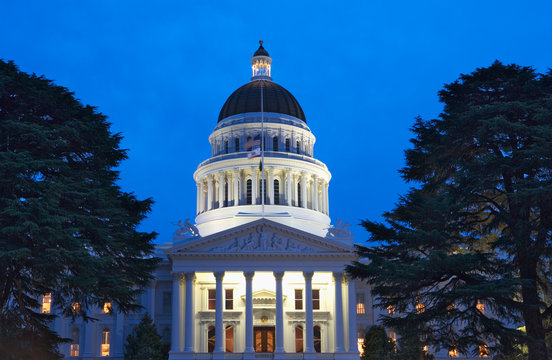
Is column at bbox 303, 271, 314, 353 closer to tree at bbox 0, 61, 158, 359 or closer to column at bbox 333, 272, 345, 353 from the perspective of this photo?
column at bbox 333, 272, 345, 353

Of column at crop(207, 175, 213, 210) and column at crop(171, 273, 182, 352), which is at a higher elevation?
column at crop(207, 175, 213, 210)

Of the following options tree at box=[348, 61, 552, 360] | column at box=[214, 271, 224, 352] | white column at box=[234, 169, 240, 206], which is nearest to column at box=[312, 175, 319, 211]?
white column at box=[234, 169, 240, 206]

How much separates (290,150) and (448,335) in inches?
2226

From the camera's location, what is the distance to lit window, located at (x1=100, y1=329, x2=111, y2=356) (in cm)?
6794

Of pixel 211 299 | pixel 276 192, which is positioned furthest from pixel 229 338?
pixel 276 192

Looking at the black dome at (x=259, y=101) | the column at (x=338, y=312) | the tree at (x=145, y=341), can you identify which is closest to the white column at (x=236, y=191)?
the black dome at (x=259, y=101)

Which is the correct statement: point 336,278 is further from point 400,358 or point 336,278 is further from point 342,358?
point 400,358

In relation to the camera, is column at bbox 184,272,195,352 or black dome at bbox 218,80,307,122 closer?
column at bbox 184,272,195,352

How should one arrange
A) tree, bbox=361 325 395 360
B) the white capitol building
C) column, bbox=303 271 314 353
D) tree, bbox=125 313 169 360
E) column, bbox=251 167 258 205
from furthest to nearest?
column, bbox=251 167 258 205 → the white capitol building → column, bbox=303 271 314 353 → tree, bbox=361 325 395 360 → tree, bbox=125 313 169 360

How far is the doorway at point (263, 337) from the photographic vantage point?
220 feet

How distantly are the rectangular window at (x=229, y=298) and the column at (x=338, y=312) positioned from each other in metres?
10.5

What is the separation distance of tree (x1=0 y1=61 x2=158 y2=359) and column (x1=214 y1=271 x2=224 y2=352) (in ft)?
99.2

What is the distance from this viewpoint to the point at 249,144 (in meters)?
76.6

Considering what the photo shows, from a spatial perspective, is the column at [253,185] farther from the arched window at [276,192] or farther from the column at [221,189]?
the column at [221,189]
